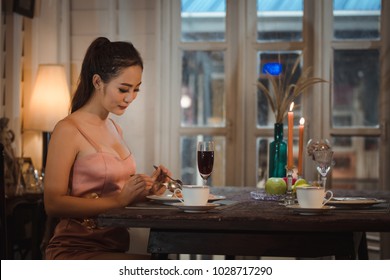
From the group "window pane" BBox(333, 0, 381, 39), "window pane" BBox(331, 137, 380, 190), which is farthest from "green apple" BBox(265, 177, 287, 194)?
"window pane" BBox(333, 0, 381, 39)

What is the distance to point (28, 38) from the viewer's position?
3.55 meters

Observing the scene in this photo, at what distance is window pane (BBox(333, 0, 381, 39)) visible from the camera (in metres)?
3.58

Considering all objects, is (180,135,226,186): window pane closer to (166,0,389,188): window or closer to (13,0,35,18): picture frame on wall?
(166,0,389,188): window

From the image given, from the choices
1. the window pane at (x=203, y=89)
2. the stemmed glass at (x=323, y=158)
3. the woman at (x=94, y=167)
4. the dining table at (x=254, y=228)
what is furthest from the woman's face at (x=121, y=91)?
the window pane at (x=203, y=89)

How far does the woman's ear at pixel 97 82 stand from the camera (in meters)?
2.02

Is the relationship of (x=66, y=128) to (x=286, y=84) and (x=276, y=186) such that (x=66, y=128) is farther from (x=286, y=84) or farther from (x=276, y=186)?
(x=286, y=84)

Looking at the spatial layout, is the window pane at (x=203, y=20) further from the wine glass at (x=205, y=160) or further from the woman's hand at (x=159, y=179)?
the wine glass at (x=205, y=160)

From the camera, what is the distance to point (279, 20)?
11.8ft

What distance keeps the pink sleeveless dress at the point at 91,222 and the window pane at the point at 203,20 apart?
175cm

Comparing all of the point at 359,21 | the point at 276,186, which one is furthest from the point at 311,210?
the point at 359,21

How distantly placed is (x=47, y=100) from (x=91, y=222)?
147 centimetres

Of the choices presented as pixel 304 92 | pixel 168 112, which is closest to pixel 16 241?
pixel 168 112

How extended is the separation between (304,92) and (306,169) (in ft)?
1.17

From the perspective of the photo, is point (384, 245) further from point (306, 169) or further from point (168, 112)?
point (168, 112)
